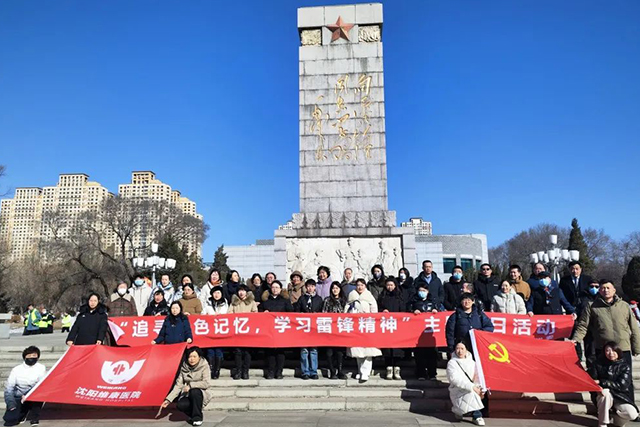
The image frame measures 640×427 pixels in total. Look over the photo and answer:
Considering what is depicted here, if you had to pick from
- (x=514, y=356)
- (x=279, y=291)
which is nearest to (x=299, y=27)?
(x=279, y=291)

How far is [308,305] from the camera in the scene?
800cm

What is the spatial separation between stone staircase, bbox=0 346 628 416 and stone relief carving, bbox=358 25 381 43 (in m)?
9.95

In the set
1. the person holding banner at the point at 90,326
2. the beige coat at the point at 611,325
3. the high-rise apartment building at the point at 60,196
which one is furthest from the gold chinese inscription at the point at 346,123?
the high-rise apartment building at the point at 60,196

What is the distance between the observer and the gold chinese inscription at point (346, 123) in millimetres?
13773

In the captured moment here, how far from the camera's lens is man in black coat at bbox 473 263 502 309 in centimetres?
807

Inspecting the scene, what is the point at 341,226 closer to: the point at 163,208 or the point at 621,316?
the point at 621,316

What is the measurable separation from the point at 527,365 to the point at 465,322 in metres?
0.91

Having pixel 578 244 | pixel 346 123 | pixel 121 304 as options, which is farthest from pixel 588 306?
pixel 578 244

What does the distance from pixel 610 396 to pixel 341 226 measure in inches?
320

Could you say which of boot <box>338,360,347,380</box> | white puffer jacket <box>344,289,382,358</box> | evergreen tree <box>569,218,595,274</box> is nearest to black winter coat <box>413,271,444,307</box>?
white puffer jacket <box>344,289,382,358</box>

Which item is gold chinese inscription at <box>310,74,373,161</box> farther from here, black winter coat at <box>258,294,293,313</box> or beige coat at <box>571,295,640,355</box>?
beige coat at <box>571,295,640,355</box>

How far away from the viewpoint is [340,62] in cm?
1415

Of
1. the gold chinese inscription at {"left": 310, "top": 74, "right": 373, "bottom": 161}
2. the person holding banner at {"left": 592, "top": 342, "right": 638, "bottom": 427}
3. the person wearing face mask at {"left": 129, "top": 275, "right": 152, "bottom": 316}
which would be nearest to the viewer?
the person holding banner at {"left": 592, "top": 342, "right": 638, "bottom": 427}

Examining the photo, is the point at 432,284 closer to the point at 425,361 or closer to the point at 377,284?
the point at 377,284
